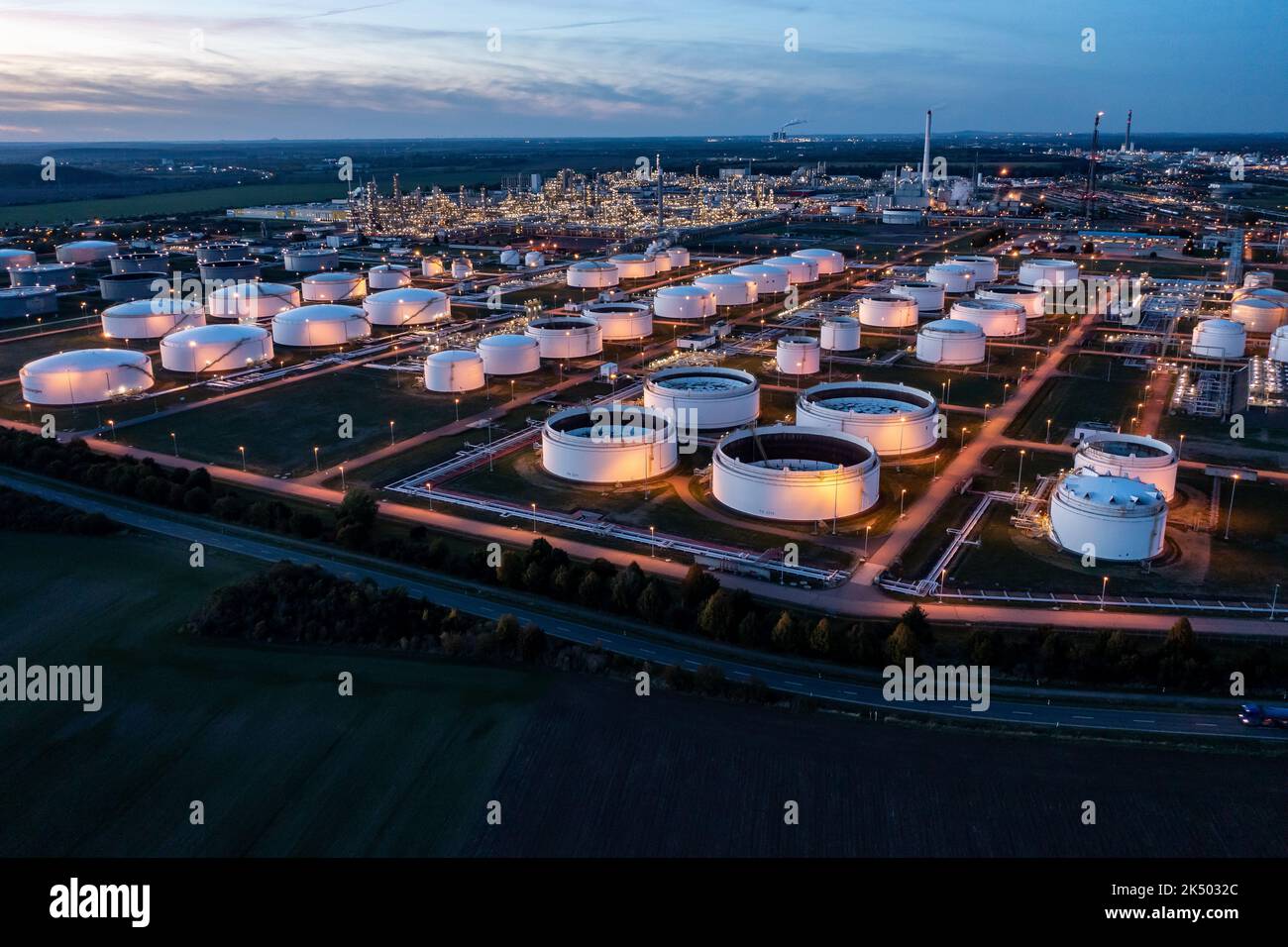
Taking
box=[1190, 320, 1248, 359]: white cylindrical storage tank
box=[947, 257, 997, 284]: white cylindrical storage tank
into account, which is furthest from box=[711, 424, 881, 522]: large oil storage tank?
box=[947, 257, 997, 284]: white cylindrical storage tank

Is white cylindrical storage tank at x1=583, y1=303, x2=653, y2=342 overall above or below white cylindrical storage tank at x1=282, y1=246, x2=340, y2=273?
below

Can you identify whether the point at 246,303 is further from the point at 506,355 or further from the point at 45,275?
the point at 506,355

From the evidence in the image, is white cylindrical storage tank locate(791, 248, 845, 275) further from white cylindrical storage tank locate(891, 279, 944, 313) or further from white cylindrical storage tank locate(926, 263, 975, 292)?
white cylindrical storage tank locate(891, 279, 944, 313)

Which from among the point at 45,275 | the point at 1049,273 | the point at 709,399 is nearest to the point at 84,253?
the point at 45,275

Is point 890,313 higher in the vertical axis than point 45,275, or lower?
lower

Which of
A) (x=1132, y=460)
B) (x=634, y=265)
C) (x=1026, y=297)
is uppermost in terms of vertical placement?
(x=634, y=265)

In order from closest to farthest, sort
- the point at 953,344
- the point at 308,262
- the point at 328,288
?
1. the point at 953,344
2. the point at 328,288
3. the point at 308,262
